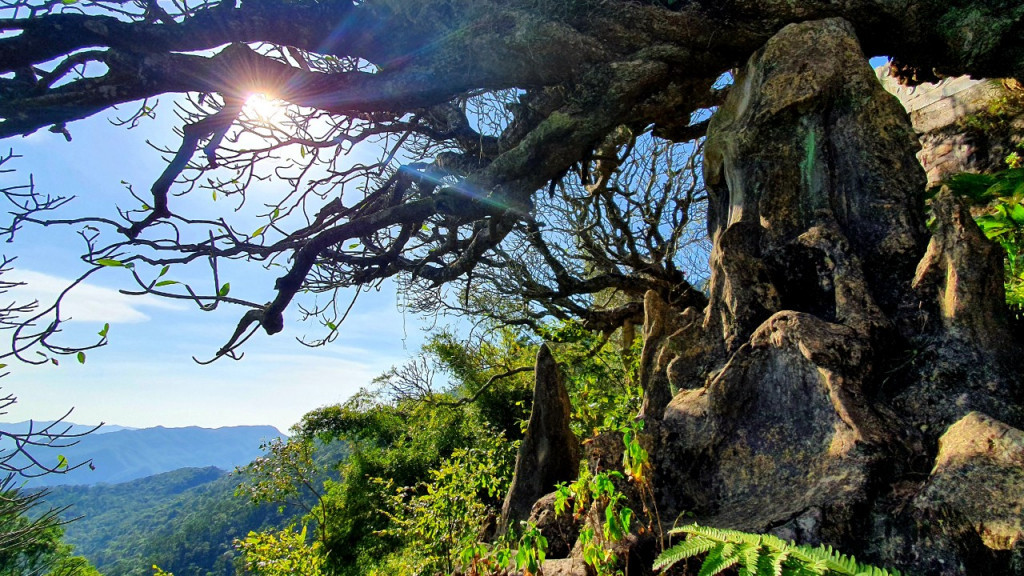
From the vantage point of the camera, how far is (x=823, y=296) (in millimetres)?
2809

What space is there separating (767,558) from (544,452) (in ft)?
10.1

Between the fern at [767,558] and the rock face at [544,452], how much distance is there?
2828mm

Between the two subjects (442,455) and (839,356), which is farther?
(442,455)

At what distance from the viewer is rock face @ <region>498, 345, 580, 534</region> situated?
434cm

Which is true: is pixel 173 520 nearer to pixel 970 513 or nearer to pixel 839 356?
pixel 839 356

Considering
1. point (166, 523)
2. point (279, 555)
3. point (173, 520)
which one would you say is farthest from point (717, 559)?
point (166, 523)

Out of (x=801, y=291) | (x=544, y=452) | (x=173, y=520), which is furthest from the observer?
(x=173, y=520)

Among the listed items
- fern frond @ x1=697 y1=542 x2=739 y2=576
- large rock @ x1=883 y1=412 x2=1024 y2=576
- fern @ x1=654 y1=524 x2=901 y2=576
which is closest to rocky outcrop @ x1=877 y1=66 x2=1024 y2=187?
large rock @ x1=883 y1=412 x2=1024 y2=576

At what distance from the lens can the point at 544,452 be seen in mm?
4418

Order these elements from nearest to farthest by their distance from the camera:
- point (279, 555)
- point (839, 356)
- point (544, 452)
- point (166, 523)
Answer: point (839, 356) < point (544, 452) < point (279, 555) < point (166, 523)

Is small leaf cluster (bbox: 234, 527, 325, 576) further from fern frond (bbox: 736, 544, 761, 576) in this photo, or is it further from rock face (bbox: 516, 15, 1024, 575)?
fern frond (bbox: 736, 544, 761, 576)

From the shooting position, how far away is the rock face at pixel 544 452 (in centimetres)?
434

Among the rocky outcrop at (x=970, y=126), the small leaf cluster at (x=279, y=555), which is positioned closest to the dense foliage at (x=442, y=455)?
the small leaf cluster at (x=279, y=555)

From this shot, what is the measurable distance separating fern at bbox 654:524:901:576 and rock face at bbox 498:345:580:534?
2828 mm
